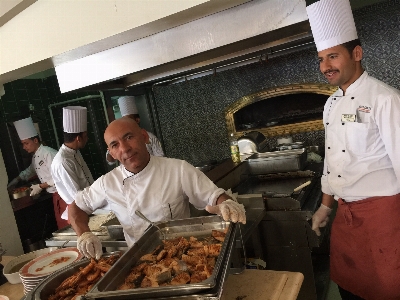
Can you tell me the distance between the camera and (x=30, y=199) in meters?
5.11

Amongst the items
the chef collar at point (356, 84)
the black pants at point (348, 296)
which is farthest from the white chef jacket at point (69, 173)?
the chef collar at point (356, 84)

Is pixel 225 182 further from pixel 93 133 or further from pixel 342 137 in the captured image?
pixel 93 133

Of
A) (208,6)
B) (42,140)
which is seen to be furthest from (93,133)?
(208,6)

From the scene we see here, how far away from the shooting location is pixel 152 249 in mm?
1597

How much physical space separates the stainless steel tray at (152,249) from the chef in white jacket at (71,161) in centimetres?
216

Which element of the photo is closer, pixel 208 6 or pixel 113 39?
pixel 208 6

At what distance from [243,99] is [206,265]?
3.90 metres

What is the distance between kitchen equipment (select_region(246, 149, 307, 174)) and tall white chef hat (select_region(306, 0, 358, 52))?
5.12ft

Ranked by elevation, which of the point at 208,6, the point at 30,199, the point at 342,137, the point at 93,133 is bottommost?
Result: the point at 30,199

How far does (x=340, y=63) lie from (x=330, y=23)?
0.25m

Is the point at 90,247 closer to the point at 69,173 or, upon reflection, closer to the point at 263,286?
the point at 263,286

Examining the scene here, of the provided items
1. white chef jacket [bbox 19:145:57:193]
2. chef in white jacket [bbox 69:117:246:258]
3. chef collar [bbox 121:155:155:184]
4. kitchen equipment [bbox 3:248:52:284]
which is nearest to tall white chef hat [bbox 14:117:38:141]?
white chef jacket [bbox 19:145:57:193]

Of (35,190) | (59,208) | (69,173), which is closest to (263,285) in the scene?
(69,173)

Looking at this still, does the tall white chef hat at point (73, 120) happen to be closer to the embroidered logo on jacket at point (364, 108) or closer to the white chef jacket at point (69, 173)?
the white chef jacket at point (69, 173)
